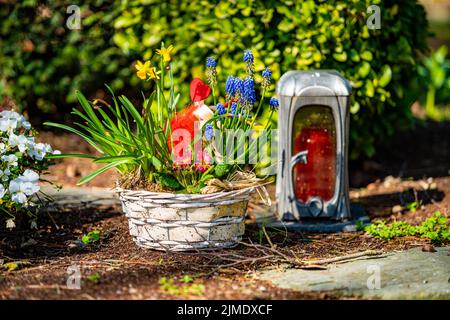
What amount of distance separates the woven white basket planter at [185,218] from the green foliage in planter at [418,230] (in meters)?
0.78

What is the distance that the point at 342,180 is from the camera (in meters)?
3.98

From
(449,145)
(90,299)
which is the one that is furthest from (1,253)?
(449,145)

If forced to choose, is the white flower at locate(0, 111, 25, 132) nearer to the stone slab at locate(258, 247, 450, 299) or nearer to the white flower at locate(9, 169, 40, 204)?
the white flower at locate(9, 169, 40, 204)

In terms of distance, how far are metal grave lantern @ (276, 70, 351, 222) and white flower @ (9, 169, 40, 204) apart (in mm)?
1332

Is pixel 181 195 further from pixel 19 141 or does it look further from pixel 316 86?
pixel 316 86

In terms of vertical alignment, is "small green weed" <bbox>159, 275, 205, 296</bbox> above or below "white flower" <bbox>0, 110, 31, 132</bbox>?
below

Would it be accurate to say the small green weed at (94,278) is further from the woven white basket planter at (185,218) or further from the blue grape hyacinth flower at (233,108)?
the blue grape hyacinth flower at (233,108)

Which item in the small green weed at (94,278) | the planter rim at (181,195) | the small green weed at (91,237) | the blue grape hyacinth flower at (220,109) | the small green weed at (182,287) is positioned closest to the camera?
the small green weed at (182,287)

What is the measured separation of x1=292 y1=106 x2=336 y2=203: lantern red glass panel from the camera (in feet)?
13.1

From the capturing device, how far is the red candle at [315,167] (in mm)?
4012

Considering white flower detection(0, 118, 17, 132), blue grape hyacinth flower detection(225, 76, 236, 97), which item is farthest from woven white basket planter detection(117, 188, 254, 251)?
white flower detection(0, 118, 17, 132)

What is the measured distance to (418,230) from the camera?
3.74 meters

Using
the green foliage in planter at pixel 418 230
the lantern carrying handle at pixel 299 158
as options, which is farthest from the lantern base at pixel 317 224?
the lantern carrying handle at pixel 299 158

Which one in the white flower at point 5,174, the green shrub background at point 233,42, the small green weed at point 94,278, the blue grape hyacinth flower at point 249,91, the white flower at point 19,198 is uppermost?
the green shrub background at point 233,42
